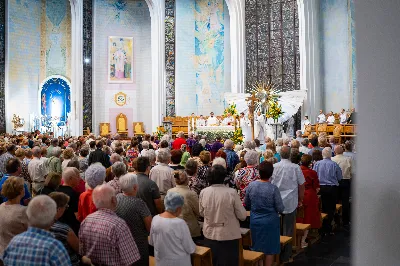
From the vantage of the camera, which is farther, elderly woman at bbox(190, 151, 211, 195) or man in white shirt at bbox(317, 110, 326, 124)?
man in white shirt at bbox(317, 110, 326, 124)

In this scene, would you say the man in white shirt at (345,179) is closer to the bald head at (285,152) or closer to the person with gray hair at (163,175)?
the bald head at (285,152)

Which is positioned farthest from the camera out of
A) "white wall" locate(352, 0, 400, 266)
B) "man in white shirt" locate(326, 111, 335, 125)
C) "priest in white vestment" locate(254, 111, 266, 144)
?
"man in white shirt" locate(326, 111, 335, 125)

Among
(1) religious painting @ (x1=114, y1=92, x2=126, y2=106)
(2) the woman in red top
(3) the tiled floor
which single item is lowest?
(3) the tiled floor

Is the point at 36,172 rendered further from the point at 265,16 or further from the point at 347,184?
the point at 265,16

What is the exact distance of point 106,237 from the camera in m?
3.23

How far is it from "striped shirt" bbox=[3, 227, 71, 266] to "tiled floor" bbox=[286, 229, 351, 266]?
4.00 meters

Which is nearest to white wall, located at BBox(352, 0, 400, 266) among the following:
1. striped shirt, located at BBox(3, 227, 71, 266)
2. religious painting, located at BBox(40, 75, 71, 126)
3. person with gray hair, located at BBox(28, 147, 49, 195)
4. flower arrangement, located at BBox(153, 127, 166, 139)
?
striped shirt, located at BBox(3, 227, 71, 266)

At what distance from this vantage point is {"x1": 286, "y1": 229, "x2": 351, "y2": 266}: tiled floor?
5676mm

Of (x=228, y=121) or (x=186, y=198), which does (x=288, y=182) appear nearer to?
(x=186, y=198)

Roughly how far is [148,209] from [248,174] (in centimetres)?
194

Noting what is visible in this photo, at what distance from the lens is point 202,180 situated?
551cm

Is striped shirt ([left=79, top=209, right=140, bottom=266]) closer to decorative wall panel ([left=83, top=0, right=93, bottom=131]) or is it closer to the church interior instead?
the church interior

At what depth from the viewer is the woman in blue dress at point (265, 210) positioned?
181 inches

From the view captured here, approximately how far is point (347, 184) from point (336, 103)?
47.3 ft
